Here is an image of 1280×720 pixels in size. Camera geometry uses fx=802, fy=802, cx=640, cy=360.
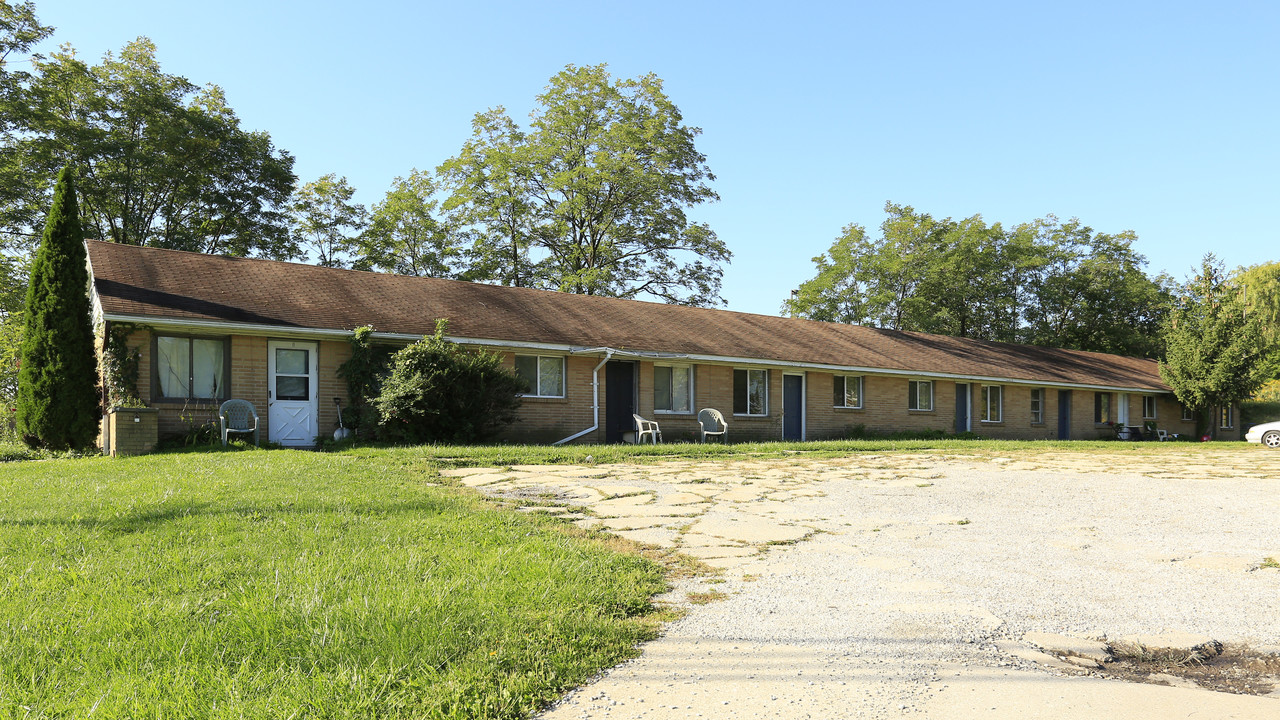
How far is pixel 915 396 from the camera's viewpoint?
26016mm

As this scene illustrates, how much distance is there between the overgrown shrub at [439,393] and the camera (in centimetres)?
1505

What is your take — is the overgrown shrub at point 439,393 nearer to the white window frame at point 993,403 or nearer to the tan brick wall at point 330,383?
the tan brick wall at point 330,383

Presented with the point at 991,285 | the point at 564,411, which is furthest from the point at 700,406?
the point at 991,285

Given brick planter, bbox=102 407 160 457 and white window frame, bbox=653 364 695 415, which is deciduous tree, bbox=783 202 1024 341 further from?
brick planter, bbox=102 407 160 457

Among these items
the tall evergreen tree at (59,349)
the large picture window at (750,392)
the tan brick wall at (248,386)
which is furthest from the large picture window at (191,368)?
the large picture window at (750,392)

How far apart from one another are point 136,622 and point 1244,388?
35938 millimetres

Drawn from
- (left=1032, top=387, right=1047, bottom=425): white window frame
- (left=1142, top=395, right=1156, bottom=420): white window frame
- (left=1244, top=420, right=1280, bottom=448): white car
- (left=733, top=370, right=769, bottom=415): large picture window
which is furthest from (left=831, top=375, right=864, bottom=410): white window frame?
(left=1142, top=395, right=1156, bottom=420): white window frame

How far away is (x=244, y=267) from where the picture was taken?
18.4m

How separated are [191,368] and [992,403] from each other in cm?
2468

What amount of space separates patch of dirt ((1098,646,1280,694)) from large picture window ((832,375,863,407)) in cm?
2097

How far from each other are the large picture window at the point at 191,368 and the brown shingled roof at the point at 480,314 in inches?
27.1

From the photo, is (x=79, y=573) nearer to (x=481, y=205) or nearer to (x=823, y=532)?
(x=823, y=532)

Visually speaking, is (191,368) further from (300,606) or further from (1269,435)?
(1269,435)

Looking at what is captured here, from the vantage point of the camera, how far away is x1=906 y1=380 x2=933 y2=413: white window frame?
25.8 m
